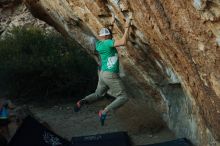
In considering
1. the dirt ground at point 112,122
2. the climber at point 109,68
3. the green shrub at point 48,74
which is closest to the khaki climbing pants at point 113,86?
the climber at point 109,68

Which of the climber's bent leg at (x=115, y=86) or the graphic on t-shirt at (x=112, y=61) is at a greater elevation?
the graphic on t-shirt at (x=112, y=61)

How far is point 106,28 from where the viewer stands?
8023mm

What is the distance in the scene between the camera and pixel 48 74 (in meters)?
15.6

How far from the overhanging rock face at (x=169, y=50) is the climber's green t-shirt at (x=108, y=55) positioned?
280mm

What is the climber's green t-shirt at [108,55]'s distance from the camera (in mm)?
7918

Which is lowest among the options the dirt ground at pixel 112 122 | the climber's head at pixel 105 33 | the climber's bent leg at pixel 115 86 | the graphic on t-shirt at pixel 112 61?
the dirt ground at pixel 112 122

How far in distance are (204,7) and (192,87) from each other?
195 cm

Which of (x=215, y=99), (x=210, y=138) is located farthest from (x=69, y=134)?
(x=215, y=99)

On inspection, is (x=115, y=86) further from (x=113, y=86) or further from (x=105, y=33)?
(x=105, y=33)

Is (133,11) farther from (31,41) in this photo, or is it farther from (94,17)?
(31,41)

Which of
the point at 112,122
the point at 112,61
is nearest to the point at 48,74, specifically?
the point at 112,122

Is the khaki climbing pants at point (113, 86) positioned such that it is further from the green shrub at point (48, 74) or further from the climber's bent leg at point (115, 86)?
the green shrub at point (48, 74)

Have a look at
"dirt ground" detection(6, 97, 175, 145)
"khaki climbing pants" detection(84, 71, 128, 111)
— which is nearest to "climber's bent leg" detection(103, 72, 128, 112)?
"khaki climbing pants" detection(84, 71, 128, 111)

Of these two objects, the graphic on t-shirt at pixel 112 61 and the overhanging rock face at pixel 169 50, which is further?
the graphic on t-shirt at pixel 112 61
